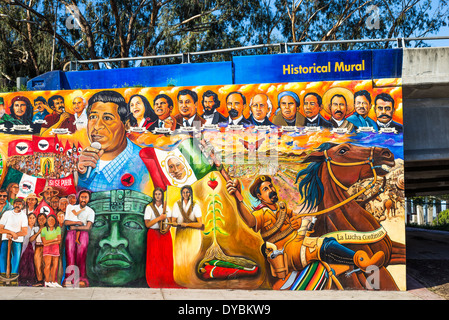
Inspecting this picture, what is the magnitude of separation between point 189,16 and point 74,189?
1577 cm

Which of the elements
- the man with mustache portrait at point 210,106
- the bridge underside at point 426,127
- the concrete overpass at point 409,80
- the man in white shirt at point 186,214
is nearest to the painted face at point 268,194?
the man in white shirt at point 186,214

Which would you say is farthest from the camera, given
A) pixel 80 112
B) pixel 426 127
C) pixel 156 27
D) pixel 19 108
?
pixel 156 27

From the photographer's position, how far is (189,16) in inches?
924

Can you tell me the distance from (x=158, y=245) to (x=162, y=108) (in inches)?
111

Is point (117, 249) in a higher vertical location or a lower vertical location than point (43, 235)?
lower

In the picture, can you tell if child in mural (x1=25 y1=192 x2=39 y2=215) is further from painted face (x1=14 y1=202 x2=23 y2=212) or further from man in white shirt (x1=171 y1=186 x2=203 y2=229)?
man in white shirt (x1=171 y1=186 x2=203 y2=229)

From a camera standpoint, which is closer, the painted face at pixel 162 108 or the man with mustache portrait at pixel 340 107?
the man with mustache portrait at pixel 340 107

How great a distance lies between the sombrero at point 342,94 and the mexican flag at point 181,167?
8.56 ft

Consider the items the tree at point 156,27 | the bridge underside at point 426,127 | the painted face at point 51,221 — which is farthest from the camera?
the tree at point 156,27

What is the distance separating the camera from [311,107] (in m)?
9.59

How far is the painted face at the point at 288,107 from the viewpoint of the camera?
9.60 m

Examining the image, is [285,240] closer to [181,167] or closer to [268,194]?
[268,194]

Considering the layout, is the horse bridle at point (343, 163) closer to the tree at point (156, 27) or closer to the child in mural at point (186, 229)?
the child in mural at point (186, 229)

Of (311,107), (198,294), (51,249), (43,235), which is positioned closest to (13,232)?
(43,235)
